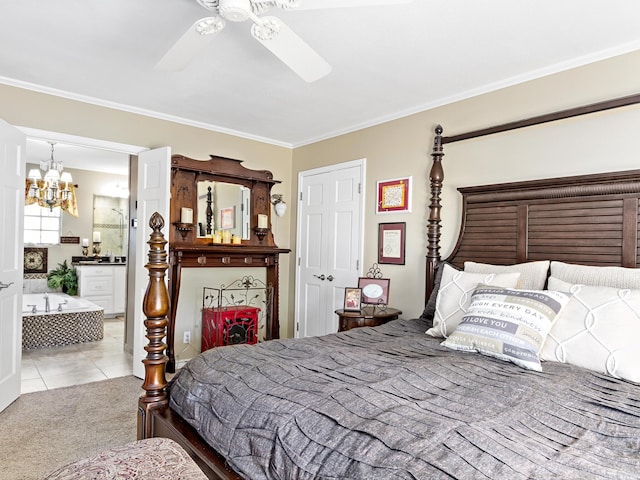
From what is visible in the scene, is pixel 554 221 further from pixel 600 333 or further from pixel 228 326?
pixel 228 326

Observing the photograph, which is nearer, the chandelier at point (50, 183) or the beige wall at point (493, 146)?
the beige wall at point (493, 146)

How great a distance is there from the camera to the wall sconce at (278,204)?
16.0 feet

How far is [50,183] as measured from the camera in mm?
6055

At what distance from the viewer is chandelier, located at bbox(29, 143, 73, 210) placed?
5973mm

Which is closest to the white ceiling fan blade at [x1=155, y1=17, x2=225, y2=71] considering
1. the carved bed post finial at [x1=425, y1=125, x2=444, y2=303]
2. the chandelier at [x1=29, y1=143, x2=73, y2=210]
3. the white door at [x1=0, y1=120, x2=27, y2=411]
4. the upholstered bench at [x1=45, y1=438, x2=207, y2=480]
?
the white door at [x1=0, y1=120, x2=27, y2=411]

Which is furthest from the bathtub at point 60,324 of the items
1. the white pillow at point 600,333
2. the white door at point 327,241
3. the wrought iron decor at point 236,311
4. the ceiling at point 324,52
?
the white pillow at point 600,333

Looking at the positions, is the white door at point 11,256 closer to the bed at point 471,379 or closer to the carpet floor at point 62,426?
the carpet floor at point 62,426

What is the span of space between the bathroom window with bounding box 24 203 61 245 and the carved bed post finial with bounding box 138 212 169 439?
6.26 m

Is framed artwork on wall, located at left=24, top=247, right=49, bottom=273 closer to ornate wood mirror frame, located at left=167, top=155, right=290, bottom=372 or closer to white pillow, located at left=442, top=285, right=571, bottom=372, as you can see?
ornate wood mirror frame, located at left=167, top=155, right=290, bottom=372

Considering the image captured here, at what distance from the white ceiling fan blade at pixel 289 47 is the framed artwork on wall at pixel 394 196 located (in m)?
1.66

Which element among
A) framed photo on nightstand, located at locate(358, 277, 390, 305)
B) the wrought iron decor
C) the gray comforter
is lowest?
the wrought iron decor

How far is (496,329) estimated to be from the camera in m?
1.95

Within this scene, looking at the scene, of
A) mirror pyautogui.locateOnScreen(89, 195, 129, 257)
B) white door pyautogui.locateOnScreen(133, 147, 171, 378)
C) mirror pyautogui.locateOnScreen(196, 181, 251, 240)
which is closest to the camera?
white door pyautogui.locateOnScreen(133, 147, 171, 378)

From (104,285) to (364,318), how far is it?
17.6 ft
